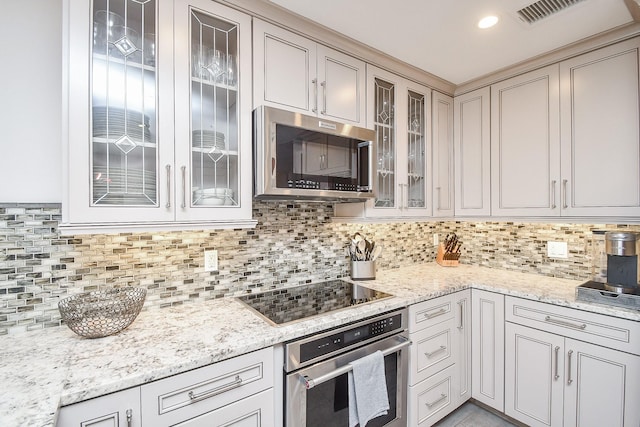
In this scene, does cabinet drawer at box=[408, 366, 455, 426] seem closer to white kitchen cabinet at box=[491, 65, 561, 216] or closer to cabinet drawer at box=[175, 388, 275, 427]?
cabinet drawer at box=[175, 388, 275, 427]

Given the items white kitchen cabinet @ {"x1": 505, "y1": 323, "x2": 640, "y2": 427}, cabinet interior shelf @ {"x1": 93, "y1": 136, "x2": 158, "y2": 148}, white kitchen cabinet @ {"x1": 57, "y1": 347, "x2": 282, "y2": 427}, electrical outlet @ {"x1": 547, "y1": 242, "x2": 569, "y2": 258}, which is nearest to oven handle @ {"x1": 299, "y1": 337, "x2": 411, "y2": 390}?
white kitchen cabinet @ {"x1": 57, "y1": 347, "x2": 282, "y2": 427}

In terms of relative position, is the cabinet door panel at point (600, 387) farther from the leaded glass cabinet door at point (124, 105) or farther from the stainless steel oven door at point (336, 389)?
the leaded glass cabinet door at point (124, 105)

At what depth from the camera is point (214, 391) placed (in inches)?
42.8

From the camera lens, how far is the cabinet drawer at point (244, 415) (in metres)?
1.08

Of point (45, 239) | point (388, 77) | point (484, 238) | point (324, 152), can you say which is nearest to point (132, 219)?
point (45, 239)

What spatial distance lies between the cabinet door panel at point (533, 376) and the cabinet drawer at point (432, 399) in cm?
37

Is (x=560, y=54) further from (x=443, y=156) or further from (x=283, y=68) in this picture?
(x=283, y=68)

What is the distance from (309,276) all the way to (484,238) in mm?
1651

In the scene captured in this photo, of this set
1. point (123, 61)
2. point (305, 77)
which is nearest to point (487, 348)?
point (305, 77)

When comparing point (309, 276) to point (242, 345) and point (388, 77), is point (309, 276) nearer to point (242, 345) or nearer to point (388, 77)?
point (242, 345)

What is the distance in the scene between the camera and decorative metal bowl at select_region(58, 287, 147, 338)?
1.15 metres

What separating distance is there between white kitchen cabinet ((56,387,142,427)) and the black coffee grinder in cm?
229

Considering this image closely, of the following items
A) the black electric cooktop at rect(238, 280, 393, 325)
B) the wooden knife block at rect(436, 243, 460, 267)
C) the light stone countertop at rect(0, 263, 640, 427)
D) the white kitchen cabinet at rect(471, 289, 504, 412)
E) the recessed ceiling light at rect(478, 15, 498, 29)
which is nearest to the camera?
the light stone countertop at rect(0, 263, 640, 427)

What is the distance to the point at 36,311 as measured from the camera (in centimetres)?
127
